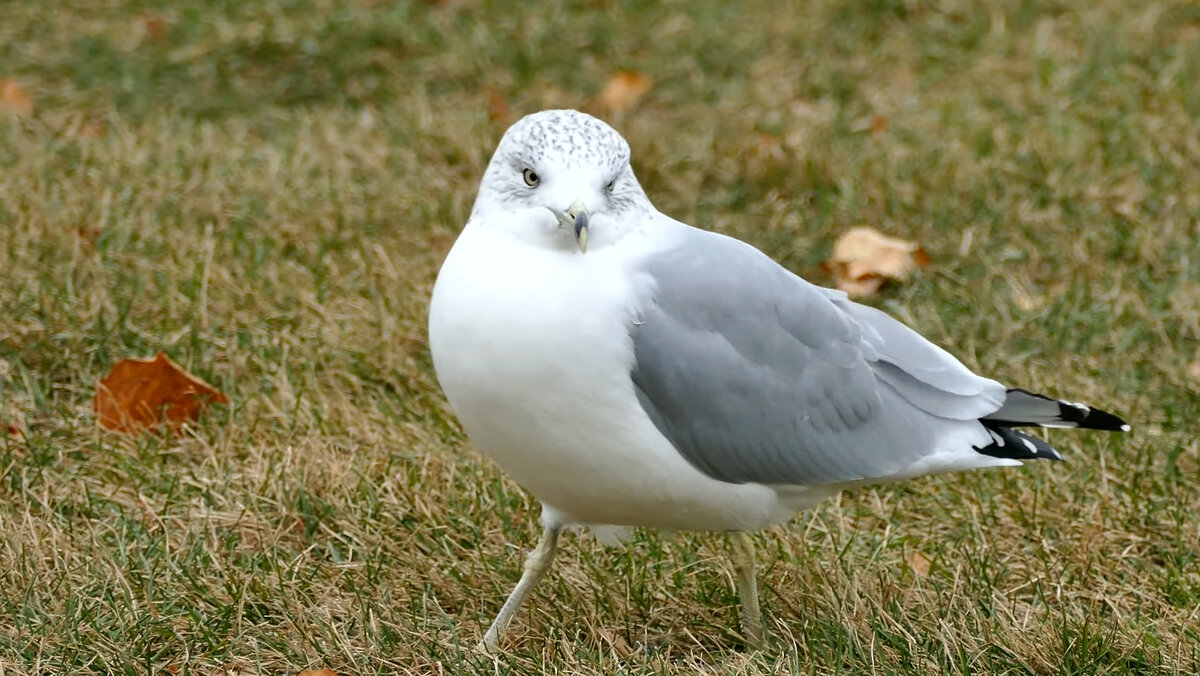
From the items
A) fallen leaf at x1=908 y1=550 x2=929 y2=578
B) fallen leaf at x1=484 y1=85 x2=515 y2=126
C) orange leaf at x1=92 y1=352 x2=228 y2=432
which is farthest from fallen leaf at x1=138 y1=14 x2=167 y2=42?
fallen leaf at x1=908 y1=550 x2=929 y2=578

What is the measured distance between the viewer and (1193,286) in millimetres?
4750

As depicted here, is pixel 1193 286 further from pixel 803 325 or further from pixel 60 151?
pixel 60 151

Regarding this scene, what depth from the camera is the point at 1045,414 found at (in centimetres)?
323

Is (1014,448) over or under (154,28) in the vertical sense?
over

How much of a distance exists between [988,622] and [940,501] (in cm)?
73

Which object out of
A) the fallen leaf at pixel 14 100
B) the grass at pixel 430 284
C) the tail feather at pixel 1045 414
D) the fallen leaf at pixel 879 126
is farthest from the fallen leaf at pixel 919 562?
the fallen leaf at pixel 14 100

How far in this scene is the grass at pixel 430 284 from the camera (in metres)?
3.14

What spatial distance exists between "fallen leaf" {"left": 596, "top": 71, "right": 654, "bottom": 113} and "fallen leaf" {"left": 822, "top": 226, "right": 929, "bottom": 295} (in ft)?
4.87

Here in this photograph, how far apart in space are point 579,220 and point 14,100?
13.4ft

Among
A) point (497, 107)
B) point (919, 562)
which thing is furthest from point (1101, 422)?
point (497, 107)

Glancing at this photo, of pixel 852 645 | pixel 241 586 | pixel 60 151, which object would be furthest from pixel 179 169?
pixel 852 645

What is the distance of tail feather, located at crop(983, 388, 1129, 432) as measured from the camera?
3203mm

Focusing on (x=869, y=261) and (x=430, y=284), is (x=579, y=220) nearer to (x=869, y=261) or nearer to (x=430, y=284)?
(x=430, y=284)

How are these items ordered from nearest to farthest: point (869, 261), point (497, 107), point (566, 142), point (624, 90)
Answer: point (566, 142) → point (869, 261) → point (497, 107) → point (624, 90)
